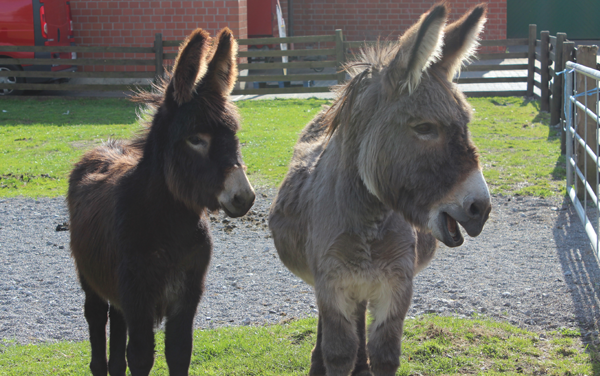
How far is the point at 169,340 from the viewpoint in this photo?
3260 mm

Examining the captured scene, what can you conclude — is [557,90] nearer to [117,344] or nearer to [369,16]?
[117,344]

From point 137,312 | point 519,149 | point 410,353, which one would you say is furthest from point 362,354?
point 519,149

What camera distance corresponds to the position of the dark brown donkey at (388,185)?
2.51 metres

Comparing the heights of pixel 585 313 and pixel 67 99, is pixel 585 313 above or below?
below

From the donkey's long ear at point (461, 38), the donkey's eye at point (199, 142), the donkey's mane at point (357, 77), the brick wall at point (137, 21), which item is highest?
the brick wall at point (137, 21)

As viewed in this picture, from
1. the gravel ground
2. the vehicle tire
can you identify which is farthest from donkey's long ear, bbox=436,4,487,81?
the vehicle tire

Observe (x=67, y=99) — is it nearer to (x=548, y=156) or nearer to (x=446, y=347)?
(x=548, y=156)

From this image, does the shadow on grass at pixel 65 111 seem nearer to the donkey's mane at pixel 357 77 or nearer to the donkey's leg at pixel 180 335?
the donkey's leg at pixel 180 335

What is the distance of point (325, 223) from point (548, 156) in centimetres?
781

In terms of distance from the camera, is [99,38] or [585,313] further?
[99,38]

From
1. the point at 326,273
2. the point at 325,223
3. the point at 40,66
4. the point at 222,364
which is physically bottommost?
the point at 222,364

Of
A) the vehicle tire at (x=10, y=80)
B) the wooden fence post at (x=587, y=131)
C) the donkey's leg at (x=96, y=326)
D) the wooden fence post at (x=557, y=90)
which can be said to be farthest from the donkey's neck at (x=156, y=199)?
the vehicle tire at (x=10, y=80)

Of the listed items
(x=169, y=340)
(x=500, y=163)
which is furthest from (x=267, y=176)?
(x=169, y=340)

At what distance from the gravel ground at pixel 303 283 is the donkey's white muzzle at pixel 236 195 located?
6.46ft
